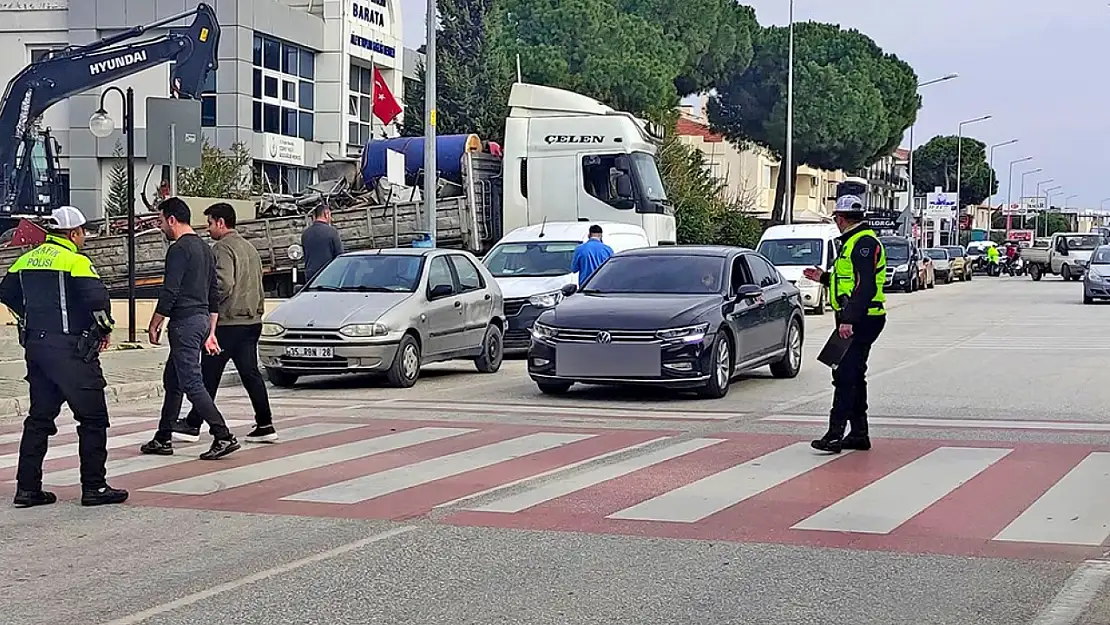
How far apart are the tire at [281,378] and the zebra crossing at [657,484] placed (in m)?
3.63

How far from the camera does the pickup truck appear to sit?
5344 centimetres

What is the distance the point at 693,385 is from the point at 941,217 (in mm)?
78163

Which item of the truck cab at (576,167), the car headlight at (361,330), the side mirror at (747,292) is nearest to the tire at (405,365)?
the car headlight at (361,330)

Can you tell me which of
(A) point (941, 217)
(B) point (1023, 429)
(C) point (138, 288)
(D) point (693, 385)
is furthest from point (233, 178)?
(A) point (941, 217)

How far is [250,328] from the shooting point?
10.9 meters

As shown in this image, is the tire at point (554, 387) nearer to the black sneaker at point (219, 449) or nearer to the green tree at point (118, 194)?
the black sneaker at point (219, 449)

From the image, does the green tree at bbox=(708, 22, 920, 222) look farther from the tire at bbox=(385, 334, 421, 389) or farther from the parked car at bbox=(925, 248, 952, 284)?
the tire at bbox=(385, 334, 421, 389)

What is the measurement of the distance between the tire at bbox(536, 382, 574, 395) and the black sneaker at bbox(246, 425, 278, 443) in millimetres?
3989

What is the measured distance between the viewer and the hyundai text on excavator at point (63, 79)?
2750cm

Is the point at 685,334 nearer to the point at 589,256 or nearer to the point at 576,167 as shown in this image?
the point at 589,256

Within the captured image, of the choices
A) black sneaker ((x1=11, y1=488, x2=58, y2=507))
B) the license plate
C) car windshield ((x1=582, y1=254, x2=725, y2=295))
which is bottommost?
black sneaker ((x1=11, y1=488, x2=58, y2=507))

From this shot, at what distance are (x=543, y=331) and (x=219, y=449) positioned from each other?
15.3ft

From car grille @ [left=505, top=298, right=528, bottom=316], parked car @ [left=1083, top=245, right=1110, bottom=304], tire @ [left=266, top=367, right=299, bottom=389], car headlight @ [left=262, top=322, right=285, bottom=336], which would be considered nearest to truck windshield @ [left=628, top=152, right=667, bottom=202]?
car grille @ [left=505, top=298, right=528, bottom=316]

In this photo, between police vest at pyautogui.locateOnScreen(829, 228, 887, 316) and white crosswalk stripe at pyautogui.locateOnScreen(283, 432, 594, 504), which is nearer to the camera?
white crosswalk stripe at pyautogui.locateOnScreen(283, 432, 594, 504)
